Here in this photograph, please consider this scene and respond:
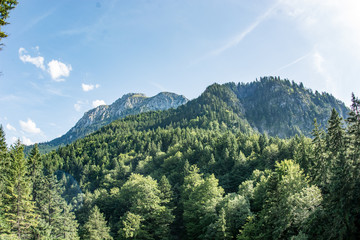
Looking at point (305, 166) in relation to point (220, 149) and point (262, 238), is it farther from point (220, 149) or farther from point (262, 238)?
point (220, 149)

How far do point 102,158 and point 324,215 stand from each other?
133300mm

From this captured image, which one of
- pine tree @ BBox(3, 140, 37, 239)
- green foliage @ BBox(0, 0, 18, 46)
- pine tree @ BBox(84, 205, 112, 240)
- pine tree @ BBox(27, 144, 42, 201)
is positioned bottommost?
pine tree @ BBox(84, 205, 112, 240)

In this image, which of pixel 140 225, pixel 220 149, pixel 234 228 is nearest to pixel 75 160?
pixel 220 149

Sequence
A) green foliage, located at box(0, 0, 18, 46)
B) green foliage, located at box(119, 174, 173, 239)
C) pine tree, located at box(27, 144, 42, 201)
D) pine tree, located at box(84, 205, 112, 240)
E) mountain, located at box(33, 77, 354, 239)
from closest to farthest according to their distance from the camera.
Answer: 1. green foliage, located at box(0, 0, 18, 46)
2. mountain, located at box(33, 77, 354, 239)
3. pine tree, located at box(84, 205, 112, 240)
4. green foliage, located at box(119, 174, 173, 239)
5. pine tree, located at box(27, 144, 42, 201)

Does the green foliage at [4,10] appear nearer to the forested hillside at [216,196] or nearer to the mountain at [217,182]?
the forested hillside at [216,196]

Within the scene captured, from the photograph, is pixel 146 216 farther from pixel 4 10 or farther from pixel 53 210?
pixel 4 10

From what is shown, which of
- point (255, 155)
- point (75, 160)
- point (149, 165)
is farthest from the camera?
point (75, 160)

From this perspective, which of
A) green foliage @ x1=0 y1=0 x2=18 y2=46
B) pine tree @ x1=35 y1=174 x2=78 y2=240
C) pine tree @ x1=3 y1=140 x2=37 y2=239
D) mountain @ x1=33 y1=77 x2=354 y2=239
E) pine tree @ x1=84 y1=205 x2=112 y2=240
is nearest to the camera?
green foliage @ x1=0 y1=0 x2=18 y2=46

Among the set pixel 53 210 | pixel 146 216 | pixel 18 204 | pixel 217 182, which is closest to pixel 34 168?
pixel 53 210

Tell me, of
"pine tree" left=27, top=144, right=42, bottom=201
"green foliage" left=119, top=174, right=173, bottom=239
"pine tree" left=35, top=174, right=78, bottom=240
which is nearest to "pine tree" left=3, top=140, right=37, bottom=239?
"pine tree" left=35, top=174, right=78, bottom=240

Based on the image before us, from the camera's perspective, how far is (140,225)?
55.1 m

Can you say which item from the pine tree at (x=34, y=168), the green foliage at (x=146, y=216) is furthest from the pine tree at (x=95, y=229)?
the pine tree at (x=34, y=168)

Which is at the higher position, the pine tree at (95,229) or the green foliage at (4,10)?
the green foliage at (4,10)

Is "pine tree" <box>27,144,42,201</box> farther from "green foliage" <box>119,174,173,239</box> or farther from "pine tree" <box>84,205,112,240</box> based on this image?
"green foliage" <box>119,174,173,239</box>
